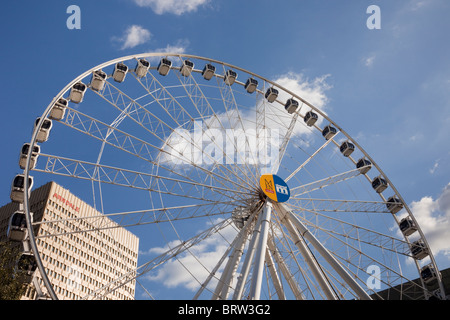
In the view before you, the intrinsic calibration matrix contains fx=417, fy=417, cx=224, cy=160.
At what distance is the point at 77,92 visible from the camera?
2402 cm

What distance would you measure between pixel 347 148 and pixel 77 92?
1933 centimetres

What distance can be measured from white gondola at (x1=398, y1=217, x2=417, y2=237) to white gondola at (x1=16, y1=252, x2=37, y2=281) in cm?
2386

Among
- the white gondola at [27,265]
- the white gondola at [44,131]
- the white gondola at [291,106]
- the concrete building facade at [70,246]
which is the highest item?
the concrete building facade at [70,246]

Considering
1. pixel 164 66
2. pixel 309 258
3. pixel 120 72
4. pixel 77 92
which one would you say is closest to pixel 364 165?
pixel 309 258

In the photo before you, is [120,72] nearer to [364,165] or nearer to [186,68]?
[186,68]

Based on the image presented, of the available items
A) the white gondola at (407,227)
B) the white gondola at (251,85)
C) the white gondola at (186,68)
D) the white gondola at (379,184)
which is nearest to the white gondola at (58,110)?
the white gondola at (186,68)

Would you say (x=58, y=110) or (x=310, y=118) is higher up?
(x=310, y=118)

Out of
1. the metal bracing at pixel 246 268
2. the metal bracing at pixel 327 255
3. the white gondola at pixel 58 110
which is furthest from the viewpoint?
the white gondola at pixel 58 110

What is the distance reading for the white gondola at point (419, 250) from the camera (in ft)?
93.9

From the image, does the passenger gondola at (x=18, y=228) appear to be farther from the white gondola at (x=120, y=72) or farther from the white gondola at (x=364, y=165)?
the white gondola at (x=364, y=165)

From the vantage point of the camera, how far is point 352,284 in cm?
1897

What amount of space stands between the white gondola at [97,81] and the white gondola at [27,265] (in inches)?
418
